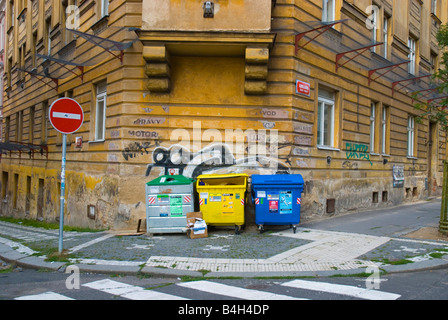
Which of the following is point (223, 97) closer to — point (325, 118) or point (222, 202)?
point (222, 202)

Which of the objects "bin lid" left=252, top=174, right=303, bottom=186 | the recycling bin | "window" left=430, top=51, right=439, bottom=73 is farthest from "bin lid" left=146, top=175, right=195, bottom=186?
"window" left=430, top=51, right=439, bottom=73

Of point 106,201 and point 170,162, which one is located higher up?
point 170,162

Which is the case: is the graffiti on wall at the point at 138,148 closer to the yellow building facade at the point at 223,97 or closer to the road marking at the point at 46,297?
the yellow building facade at the point at 223,97

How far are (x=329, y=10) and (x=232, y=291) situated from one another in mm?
9405

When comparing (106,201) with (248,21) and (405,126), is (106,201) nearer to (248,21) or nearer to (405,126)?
(248,21)

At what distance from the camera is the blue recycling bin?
8.55 m

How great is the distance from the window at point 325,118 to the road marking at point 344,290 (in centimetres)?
629

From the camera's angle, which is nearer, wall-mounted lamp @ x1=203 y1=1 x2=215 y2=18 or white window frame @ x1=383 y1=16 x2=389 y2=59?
wall-mounted lamp @ x1=203 y1=1 x2=215 y2=18

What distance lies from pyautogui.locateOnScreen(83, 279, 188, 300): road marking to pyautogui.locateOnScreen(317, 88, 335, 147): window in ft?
24.1

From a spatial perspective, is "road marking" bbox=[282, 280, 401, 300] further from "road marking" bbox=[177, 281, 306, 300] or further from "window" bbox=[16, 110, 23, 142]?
"window" bbox=[16, 110, 23, 142]
